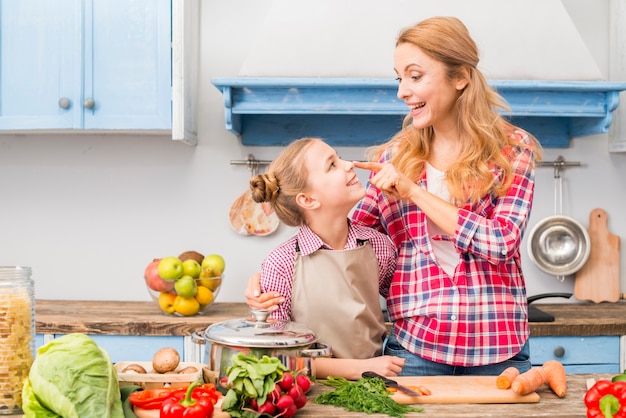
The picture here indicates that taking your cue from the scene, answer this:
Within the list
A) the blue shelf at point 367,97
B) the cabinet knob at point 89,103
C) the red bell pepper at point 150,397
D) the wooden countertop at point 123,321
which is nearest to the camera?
the red bell pepper at point 150,397

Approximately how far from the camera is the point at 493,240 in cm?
165

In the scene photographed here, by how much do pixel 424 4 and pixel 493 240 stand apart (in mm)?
1605

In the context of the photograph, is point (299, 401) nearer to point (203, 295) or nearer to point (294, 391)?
point (294, 391)

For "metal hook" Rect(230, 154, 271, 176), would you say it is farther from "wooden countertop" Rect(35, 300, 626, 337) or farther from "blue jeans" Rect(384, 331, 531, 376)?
"blue jeans" Rect(384, 331, 531, 376)

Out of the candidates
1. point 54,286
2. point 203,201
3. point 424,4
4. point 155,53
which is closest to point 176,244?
point 203,201

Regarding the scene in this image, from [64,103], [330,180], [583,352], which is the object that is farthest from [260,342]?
[64,103]

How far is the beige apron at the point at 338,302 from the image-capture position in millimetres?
1693

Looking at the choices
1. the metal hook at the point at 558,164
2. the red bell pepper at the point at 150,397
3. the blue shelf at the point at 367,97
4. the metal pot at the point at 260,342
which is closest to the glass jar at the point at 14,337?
the red bell pepper at the point at 150,397

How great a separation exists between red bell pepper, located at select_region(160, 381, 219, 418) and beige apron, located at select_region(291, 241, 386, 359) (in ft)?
1.60

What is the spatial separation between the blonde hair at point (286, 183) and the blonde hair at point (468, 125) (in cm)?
27

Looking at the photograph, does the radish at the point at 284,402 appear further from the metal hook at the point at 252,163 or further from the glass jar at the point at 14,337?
the metal hook at the point at 252,163

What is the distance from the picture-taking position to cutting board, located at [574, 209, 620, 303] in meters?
3.23

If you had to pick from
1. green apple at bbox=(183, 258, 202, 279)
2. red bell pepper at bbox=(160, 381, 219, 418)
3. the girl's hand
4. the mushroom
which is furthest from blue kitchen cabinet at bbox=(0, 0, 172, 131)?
red bell pepper at bbox=(160, 381, 219, 418)

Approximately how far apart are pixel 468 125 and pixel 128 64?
5.34 feet
